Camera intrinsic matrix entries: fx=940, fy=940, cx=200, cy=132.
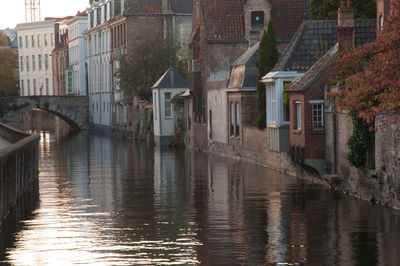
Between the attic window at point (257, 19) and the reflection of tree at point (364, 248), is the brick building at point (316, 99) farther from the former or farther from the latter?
the attic window at point (257, 19)

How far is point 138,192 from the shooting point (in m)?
30.5

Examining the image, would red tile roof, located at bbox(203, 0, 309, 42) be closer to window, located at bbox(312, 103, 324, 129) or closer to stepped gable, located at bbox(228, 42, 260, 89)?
stepped gable, located at bbox(228, 42, 260, 89)

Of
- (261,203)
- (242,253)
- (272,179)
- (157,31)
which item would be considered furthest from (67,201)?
(157,31)

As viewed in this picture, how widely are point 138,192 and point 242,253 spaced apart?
13.1 m

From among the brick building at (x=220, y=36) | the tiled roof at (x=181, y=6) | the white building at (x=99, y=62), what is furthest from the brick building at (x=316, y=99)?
the white building at (x=99, y=62)

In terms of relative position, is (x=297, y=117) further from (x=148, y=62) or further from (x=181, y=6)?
(x=181, y=6)

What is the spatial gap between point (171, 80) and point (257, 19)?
11.7 meters

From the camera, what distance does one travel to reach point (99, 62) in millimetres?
98000

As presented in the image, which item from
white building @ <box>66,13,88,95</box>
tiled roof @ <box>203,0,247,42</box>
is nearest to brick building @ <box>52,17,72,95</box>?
white building @ <box>66,13,88,95</box>

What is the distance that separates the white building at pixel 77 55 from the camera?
10806cm

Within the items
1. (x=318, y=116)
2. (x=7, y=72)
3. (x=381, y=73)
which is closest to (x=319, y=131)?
(x=318, y=116)

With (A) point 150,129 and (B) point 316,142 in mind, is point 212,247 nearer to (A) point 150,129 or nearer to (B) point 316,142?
(B) point 316,142

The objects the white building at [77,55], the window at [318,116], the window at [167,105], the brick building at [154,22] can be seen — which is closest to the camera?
the window at [318,116]

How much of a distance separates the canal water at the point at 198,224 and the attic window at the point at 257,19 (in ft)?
61.8
